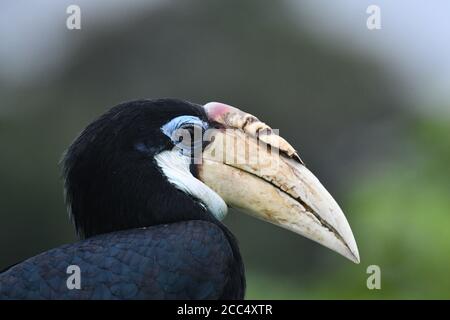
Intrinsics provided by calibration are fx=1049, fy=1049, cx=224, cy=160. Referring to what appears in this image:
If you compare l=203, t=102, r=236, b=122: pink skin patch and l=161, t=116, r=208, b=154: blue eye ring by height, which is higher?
l=203, t=102, r=236, b=122: pink skin patch

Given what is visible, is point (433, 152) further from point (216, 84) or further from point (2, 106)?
point (2, 106)

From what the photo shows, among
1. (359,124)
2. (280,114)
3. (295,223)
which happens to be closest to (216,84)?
(280,114)

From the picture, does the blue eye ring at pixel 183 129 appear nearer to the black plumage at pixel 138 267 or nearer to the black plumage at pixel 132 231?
the black plumage at pixel 132 231

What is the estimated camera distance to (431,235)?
8461mm

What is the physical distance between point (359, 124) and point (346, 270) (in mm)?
7136

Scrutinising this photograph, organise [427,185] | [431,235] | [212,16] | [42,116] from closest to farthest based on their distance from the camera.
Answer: [431,235]
[427,185]
[42,116]
[212,16]

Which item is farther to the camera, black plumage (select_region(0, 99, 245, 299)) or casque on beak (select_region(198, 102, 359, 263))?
casque on beak (select_region(198, 102, 359, 263))

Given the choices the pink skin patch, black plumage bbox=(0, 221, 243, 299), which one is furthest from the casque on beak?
black plumage bbox=(0, 221, 243, 299)

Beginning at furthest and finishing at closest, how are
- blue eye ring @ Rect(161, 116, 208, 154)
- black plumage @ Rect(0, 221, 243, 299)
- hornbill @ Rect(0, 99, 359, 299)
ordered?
blue eye ring @ Rect(161, 116, 208, 154) < hornbill @ Rect(0, 99, 359, 299) < black plumage @ Rect(0, 221, 243, 299)

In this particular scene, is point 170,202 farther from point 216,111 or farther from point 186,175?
point 216,111

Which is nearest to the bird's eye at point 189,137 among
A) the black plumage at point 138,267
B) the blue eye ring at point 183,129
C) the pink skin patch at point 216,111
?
the blue eye ring at point 183,129

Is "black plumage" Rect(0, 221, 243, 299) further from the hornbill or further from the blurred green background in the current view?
the blurred green background

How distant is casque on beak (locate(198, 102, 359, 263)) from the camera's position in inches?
214

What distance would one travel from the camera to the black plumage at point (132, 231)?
4.83 meters
